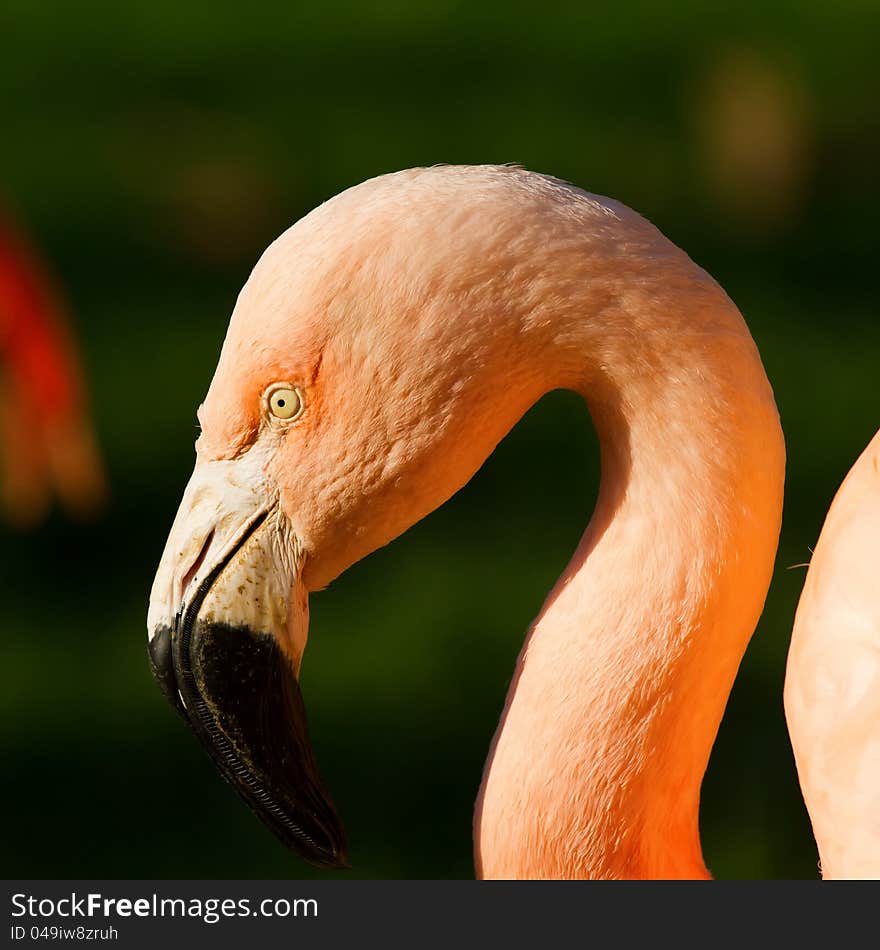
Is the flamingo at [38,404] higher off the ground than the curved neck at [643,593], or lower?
lower

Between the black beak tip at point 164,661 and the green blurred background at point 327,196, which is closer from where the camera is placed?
the black beak tip at point 164,661

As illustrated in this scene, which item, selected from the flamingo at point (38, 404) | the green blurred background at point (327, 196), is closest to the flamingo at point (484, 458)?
the green blurred background at point (327, 196)

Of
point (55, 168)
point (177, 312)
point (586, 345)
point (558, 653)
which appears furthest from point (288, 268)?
point (55, 168)

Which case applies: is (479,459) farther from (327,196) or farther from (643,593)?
(327,196)

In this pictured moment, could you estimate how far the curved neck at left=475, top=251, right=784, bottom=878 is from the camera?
3.46 feet

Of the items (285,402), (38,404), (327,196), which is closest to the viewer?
(285,402)

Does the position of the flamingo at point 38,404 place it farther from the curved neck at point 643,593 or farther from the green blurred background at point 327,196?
the curved neck at point 643,593

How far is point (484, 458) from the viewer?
107cm

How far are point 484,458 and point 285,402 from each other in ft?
0.52

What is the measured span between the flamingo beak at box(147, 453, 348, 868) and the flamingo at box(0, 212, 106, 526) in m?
2.17

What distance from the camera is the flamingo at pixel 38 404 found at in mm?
3158

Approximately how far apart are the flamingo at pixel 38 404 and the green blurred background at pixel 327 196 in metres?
0.08

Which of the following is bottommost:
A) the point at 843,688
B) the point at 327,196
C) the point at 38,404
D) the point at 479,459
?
the point at 38,404

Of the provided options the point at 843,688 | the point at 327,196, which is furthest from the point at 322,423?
the point at 327,196
